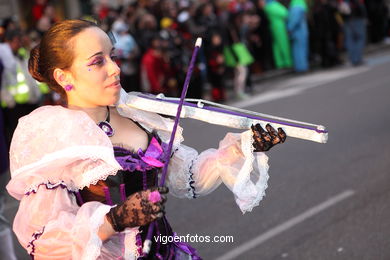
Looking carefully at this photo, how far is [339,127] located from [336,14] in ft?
27.7

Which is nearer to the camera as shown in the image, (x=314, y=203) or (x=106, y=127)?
(x=106, y=127)

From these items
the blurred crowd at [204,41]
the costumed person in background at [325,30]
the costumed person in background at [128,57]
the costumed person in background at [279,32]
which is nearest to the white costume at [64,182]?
the blurred crowd at [204,41]

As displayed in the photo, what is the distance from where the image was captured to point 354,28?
671 inches

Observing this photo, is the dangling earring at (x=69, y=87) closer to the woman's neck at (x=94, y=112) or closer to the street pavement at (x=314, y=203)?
the woman's neck at (x=94, y=112)

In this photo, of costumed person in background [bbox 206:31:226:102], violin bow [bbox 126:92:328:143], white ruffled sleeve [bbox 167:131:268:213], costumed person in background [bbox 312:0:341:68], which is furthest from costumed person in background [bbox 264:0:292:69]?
violin bow [bbox 126:92:328:143]

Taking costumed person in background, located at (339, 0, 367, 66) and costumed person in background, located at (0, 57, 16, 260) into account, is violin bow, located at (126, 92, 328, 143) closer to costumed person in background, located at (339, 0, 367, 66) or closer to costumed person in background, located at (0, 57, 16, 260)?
costumed person in background, located at (0, 57, 16, 260)

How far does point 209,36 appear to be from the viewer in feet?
43.3

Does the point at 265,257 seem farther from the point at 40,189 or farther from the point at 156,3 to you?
the point at 156,3

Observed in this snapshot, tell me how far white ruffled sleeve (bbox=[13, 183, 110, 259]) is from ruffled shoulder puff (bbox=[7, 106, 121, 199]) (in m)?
0.05

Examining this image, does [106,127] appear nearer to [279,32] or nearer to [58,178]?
[58,178]

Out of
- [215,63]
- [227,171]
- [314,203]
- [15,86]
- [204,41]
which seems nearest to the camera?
[227,171]

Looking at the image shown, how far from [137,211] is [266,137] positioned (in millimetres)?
584

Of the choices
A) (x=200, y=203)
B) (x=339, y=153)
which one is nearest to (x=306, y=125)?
(x=200, y=203)

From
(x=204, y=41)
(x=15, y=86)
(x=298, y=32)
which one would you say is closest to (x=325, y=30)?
(x=298, y=32)
